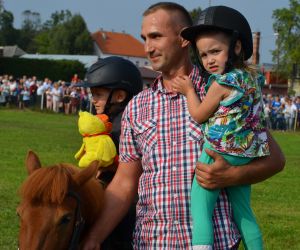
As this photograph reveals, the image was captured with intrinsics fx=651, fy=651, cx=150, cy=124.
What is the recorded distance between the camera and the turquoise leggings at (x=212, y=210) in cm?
330

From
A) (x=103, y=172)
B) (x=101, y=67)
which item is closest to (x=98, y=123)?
(x=103, y=172)

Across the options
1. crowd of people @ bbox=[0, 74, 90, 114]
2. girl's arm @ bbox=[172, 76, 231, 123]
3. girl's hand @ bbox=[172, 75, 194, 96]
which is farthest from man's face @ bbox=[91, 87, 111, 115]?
crowd of people @ bbox=[0, 74, 90, 114]

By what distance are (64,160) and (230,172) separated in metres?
12.8

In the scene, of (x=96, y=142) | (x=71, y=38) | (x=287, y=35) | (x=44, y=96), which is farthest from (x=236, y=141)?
(x=71, y=38)

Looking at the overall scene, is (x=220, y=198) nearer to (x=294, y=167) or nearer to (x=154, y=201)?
(x=154, y=201)

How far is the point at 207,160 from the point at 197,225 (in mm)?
337

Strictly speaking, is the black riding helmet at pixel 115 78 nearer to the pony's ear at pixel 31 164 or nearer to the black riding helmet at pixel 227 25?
the pony's ear at pixel 31 164

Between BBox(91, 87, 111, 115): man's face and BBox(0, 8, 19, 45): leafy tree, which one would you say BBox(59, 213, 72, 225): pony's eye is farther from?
BBox(0, 8, 19, 45): leafy tree

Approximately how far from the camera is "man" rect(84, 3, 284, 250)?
3400 mm

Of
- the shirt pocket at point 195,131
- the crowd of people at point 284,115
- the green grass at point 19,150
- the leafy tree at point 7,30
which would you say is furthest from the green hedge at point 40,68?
the leafy tree at point 7,30

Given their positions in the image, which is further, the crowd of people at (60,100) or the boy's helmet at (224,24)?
the crowd of people at (60,100)

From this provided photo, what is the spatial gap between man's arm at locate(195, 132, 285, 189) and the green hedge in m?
58.3

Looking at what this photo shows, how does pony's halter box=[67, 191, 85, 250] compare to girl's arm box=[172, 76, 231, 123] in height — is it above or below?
below

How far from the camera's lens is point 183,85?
3500mm
